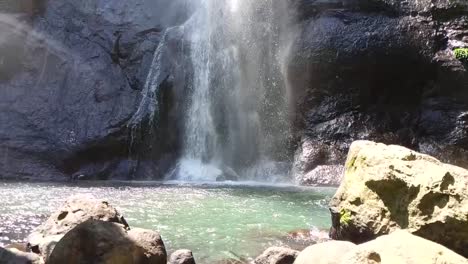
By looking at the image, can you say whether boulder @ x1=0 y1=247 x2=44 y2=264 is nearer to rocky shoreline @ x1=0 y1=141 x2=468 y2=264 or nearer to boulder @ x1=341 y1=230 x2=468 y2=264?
rocky shoreline @ x1=0 y1=141 x2=468 y2=264

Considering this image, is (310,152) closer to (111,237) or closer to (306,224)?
(306,224)

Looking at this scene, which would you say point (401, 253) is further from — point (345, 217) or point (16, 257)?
point (16, 257)

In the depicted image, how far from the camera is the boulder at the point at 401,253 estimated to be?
3650 mm

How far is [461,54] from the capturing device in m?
16.1

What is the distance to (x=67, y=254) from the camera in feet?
15.6

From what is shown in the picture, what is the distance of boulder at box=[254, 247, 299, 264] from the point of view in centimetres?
536

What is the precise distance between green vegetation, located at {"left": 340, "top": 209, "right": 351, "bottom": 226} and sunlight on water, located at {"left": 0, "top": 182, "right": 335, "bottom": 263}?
0.98m

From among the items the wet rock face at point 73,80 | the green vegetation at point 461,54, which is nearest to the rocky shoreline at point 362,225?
the wet rock face at point 73,80

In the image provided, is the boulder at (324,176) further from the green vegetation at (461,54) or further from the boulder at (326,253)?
the boulder at (326,253)

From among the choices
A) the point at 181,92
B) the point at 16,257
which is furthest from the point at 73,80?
the point at 16,257

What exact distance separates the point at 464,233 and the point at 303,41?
1334 centimetres

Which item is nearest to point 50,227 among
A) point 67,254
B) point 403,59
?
point 67,254

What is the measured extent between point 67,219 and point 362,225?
3572mm

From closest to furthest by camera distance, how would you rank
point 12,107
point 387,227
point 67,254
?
point 67,254 < point 387,227 < point 12,107
